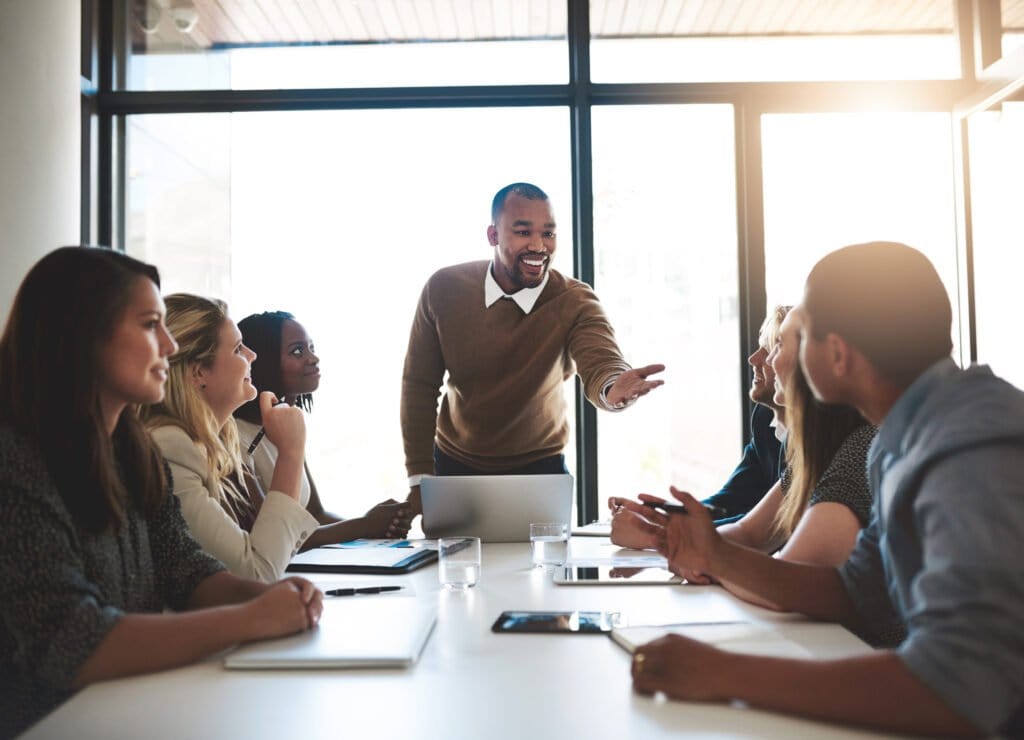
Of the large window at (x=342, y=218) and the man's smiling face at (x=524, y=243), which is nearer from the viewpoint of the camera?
the man's smiling face at (x=524, y=243)

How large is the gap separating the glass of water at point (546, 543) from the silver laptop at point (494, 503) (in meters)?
0.16

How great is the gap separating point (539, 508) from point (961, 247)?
291 cm

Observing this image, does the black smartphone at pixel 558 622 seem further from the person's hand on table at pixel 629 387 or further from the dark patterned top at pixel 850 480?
the person's hand on table at pixel 629 387

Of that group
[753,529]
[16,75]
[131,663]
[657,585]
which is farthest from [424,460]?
[131,663]

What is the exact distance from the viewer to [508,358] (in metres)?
3.31

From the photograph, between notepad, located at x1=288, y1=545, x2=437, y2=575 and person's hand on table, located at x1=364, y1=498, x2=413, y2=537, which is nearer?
notepad, located at x1=288, y1=545, x2=437, y2=575

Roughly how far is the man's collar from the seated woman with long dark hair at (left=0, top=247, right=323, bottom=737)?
1902 millimetres

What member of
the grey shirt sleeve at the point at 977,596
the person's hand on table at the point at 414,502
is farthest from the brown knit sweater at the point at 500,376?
the grey shirt sleeve at the point at 977,596

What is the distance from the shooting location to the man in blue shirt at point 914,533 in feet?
3.01

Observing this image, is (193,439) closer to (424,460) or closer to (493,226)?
(424,460)

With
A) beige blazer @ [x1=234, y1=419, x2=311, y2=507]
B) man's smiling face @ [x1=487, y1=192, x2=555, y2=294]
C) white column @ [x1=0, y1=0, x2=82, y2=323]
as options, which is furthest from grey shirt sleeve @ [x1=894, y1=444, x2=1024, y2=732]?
white column @ [x1=0, y1=0, x2=82, y2=323]

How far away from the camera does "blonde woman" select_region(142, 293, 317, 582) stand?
181 cm

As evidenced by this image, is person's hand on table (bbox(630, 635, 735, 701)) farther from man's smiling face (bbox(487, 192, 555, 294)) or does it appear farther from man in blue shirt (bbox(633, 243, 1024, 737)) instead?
man's smiling face (bbox(487, 192, 555, 294))

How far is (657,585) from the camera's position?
70.0 inches
